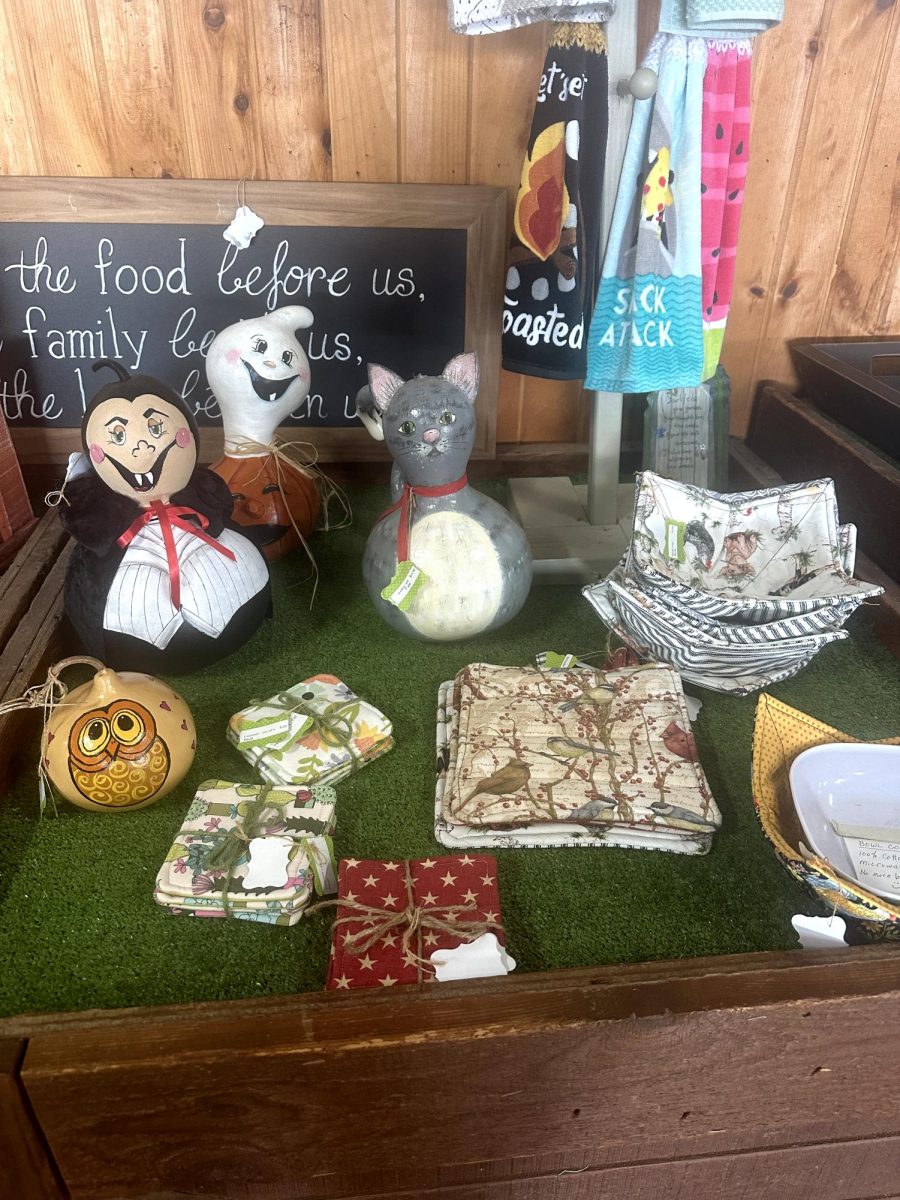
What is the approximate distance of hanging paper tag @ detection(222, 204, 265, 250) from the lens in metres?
1.24

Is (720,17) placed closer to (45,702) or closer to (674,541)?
(674,541)

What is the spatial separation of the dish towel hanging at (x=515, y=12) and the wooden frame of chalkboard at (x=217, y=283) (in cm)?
27

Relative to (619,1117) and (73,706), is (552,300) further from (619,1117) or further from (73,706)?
(619,1117)

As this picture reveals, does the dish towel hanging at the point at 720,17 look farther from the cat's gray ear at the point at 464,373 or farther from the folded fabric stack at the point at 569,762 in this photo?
the folded fabric stack at the point at 569,762

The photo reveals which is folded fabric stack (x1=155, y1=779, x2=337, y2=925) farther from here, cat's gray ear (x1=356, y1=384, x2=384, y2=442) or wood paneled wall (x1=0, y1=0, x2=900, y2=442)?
wood paneled wall (x1=0, y1=0, x2=900, y2=442)

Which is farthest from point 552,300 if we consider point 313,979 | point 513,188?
point 313,979

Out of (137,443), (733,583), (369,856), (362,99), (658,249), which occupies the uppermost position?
(362,99)

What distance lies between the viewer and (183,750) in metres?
0.85

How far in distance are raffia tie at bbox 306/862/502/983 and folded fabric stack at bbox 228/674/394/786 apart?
17 cm

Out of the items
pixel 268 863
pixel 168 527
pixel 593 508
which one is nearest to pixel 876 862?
pixel 268 863

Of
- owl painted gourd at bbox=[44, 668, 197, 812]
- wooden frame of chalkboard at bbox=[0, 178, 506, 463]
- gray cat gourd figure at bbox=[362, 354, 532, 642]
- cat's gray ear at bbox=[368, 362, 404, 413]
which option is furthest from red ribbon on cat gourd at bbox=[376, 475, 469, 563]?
wooden frame of chalkboard at bbox=[0, 178, 506, 463]

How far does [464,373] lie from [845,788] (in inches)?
23.1

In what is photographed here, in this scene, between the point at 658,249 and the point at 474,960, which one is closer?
the point at 474,960

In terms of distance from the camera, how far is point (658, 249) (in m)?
1.04
